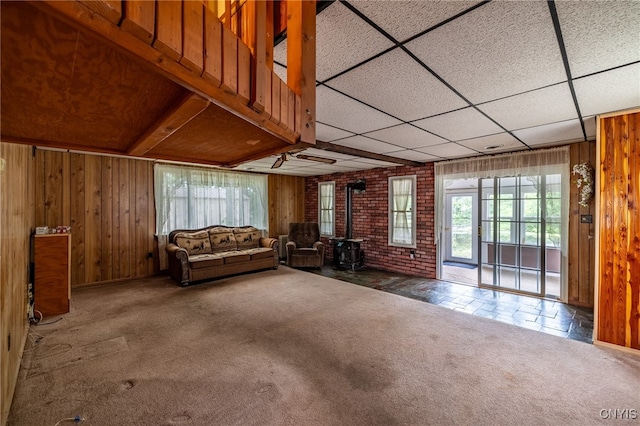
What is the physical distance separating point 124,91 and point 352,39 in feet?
4.03

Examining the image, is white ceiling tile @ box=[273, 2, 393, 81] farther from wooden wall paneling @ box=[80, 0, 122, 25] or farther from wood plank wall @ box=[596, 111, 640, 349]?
wood plank wall @ box=[596, 111, 640, 349]

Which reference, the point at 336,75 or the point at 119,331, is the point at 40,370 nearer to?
the point at 119,331

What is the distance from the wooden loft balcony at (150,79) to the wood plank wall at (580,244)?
441 cm

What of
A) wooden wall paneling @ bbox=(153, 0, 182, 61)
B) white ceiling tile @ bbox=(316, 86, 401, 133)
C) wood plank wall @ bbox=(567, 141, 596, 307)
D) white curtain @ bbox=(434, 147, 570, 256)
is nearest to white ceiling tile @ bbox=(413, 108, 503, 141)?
white ceiling tile @ bbox=(316, 86, 401, 133)

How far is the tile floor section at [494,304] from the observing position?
10.0 feet

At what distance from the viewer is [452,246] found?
7562mm

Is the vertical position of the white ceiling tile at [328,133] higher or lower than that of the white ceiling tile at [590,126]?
higher

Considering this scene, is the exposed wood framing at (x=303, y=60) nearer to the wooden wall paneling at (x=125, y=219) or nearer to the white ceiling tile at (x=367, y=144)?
the white ceiling tile at (x=367, y=144)

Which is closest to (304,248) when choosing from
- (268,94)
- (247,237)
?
(247,237)

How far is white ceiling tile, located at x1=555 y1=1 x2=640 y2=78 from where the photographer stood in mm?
1227

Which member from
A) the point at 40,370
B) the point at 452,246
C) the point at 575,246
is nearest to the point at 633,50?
the point at 575,246

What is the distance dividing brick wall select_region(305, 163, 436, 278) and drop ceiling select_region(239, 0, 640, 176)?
2.30 meters

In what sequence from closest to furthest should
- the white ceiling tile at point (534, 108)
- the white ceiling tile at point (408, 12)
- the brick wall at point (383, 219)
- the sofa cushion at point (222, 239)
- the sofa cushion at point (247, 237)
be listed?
the white ceiling tile at point (408, 12)
the white ceiling tile at point (534, 108)
the brick wall at point (383, 219)
the sofa cushion at point (222, 239)
the sofa cushion at point (247, 237)

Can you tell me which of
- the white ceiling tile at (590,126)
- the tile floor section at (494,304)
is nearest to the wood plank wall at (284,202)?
the tile floor section at (494,304)
